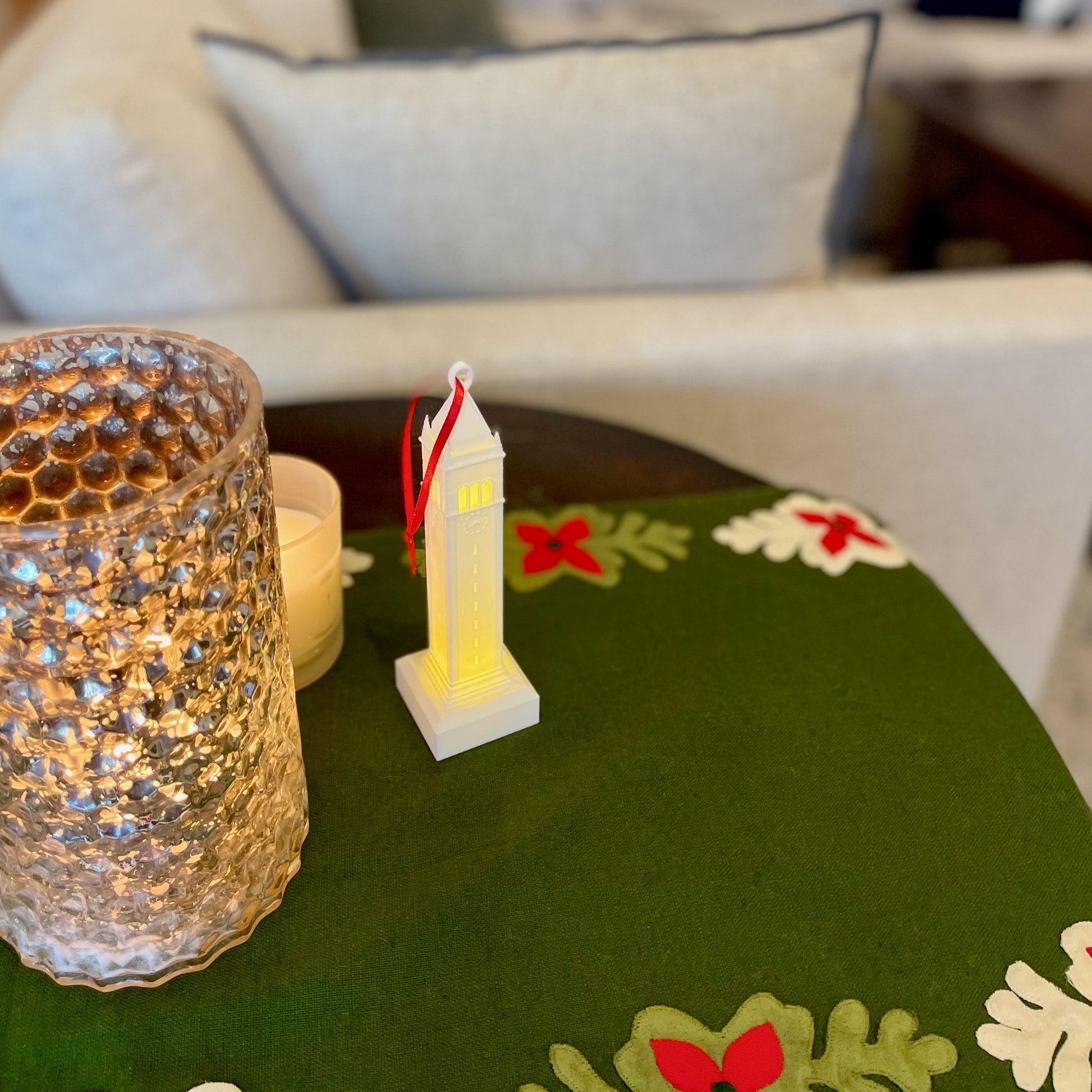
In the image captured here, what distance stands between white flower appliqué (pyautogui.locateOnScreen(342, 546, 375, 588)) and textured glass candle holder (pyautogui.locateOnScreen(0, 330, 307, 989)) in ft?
0.62

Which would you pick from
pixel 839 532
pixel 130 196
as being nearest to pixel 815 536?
pixel 839 532

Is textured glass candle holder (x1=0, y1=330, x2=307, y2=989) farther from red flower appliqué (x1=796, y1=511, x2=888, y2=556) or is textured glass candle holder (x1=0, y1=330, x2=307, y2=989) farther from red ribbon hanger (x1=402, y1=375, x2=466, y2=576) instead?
red flower appliqué (x1=796, y1=511, x2=888, y2=556)

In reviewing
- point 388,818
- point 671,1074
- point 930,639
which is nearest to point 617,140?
point 930,639

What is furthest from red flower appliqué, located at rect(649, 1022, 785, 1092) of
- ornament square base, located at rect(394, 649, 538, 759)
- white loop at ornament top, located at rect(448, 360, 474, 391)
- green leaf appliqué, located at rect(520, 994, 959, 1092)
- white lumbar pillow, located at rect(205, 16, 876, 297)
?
white lumbar pillow, located at rect(205, 16, 876, 297)

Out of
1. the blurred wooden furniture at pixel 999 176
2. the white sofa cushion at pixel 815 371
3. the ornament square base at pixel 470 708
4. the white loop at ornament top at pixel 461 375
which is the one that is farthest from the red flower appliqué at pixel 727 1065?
the blurred wooden furniture at pixel 999 176

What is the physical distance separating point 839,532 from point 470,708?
0.31m

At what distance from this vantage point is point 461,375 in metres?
0.46

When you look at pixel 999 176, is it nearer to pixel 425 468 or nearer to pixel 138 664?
pixel 425 468

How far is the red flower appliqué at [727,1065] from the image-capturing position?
38cm

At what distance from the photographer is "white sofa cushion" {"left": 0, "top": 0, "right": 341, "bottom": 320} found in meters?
0.79

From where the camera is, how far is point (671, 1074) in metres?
0.38

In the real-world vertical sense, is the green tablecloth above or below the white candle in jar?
below

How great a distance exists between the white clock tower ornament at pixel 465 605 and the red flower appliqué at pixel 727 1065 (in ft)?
0.58

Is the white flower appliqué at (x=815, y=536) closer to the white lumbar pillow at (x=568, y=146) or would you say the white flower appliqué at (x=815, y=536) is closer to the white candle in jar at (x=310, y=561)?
the white candle in jar at (x=310, y=561)
